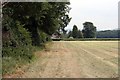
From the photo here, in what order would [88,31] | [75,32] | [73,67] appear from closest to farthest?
1. [73,67]
2. [75,32]
3. [88,31]

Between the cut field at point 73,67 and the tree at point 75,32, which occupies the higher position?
the tree at point 75,32

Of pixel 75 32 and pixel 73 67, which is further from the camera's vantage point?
pixel 75 32

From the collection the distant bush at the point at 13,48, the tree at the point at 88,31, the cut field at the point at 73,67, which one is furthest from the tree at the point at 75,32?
the distant bush at the point at 13,48

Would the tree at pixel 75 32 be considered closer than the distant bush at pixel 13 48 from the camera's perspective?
No

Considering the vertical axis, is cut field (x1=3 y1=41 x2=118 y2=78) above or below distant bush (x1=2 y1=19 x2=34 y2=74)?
below

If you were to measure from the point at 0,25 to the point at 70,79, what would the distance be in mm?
7820

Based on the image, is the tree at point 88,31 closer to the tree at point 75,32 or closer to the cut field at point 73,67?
the tree at point 75,32

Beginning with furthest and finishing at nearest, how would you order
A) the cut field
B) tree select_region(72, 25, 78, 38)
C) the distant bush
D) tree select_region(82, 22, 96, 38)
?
tree select_region(82, 22, 96, 38), tree select_region(72, 25, 78, 38), the distant bush, the cut field

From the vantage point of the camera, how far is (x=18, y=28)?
1005 inches

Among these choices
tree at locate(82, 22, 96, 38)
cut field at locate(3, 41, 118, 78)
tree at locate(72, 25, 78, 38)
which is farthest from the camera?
tree at locate(82, 22, 96, 38)

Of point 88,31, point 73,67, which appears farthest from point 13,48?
point 88,31

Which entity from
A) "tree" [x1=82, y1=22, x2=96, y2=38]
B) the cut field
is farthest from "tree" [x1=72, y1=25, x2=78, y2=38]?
the cut field

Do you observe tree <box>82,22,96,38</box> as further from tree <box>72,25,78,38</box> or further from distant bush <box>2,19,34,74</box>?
distant bush <box>2,19,34,74</box>

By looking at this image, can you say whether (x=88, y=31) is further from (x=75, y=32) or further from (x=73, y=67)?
(x=73, y=67)
